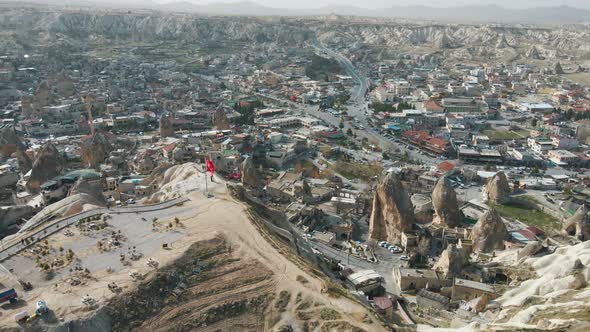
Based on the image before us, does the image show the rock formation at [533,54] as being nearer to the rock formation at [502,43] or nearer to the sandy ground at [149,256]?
the rock formation at [502,43]

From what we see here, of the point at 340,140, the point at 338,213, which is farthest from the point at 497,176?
the point at 340,140

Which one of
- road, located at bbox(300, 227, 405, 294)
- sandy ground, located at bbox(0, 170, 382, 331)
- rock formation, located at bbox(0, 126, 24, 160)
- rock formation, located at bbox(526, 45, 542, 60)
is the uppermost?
rock formation, located at bbox(526, 45, 542, 60)

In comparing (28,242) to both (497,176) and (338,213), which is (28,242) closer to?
(338,213)

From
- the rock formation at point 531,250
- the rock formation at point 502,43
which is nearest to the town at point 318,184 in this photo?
the rock formation at point 531,250

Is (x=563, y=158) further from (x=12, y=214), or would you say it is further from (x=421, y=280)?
(x=12, y=214)

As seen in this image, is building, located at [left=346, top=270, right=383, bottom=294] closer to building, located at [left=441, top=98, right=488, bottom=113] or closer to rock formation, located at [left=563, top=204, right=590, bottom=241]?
rock formation, located at [left=563, top=204, right=590, bottom=241]

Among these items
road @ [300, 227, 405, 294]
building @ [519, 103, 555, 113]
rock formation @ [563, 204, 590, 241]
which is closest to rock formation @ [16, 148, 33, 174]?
road @ [300, 227, 405, 294]
